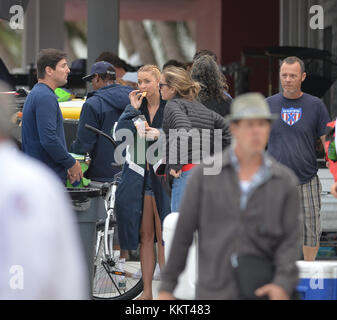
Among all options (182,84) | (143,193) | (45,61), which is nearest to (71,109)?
(45,61)

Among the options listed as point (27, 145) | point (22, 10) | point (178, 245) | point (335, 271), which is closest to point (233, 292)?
point (178, 245)

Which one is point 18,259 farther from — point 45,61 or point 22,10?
point 22,10

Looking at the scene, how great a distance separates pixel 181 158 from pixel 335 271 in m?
1.89

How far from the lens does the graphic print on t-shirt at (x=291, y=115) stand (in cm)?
714

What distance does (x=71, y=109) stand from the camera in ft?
29.3

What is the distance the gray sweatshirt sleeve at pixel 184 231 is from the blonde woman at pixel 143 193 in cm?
315

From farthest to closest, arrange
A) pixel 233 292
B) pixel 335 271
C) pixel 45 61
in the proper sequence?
1. pixel 45 61
2. pixel 335 271
3. pixel 233 292

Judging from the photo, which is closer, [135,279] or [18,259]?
[18,259]

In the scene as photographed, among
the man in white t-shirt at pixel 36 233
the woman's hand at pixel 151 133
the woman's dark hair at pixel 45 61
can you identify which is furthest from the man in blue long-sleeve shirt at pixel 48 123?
the man in white t-shirt at pixel 36 233

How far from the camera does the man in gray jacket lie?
3686mm

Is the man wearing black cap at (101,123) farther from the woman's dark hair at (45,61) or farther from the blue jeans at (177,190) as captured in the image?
the blue jeans at (177,190)

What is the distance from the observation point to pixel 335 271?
16.1 ft

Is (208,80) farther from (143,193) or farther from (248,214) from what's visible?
(248,214)
